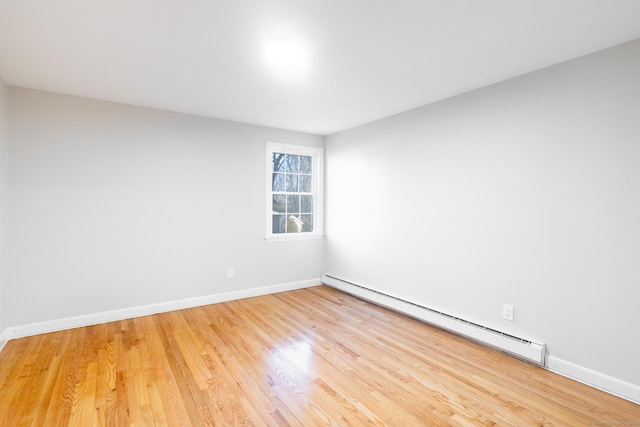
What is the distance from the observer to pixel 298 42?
6.84 ft

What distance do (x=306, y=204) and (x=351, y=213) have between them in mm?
840

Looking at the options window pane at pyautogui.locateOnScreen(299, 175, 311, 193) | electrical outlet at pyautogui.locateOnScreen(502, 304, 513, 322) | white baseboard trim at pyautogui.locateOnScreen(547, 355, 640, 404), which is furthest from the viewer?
window pane at pyautogui.locateOnScreen(299, 175, 311, 193)

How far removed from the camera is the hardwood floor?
5.99 ft

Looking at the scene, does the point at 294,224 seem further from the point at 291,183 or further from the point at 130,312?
the point at 130,312

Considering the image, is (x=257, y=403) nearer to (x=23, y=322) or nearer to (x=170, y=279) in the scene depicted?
(x=170, y=279)

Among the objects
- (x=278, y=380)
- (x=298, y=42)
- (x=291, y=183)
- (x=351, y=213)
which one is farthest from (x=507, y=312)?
(x=291, y=183)

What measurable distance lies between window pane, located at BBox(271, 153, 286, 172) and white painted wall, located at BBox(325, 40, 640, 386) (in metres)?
1.56

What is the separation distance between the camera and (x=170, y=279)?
3635mm

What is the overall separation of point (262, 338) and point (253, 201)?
1942 mm

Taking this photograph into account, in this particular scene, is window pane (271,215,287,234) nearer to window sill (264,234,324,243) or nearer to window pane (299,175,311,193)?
window sill (264,234,324,243)

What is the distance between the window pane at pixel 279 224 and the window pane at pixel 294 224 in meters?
0.09

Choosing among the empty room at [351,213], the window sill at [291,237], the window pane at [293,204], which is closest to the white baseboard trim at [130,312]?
the empty room at [351,213]

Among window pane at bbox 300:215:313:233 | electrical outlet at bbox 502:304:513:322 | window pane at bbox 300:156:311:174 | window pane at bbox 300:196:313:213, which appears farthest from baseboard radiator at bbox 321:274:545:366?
window pane at bbox 300:156:311:174

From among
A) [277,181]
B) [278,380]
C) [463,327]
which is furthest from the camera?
[277,181]
